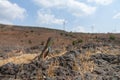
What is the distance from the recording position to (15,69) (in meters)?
10.2

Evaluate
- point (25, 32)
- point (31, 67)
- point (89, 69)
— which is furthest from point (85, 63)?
point (25, 32)

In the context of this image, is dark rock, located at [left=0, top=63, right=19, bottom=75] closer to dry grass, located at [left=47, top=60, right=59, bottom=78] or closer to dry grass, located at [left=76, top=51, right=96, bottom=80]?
dry grass, located at [left=47, top=60, right=59, bottom=78]

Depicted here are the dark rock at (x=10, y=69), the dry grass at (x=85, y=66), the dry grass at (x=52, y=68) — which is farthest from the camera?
the dark rock at (x=10, y=69)

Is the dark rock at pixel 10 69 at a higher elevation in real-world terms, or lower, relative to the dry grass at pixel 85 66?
lower

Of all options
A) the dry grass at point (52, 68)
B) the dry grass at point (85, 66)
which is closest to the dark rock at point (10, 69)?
the dry grass at point (52, 68)

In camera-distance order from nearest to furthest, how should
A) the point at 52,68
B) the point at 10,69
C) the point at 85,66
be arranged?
the point at 52,68, the point at 85,66, the point at 10,69

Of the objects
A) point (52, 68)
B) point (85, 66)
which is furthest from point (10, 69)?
point (85, 66)

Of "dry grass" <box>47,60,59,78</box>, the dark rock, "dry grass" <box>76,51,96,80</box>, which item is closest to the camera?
"dry grass" <box>47,60,59,78</box>

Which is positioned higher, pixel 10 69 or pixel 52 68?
pixel 52 68

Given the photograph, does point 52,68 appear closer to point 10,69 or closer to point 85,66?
point 85,66

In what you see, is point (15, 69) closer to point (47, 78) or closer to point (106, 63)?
point (47, 78)

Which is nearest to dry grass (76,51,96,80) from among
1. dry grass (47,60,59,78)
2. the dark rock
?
dry grass (47,60,59,78)

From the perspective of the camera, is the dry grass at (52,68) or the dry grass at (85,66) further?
the dry grass at (85,66)

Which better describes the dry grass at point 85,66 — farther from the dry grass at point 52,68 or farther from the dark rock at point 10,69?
the dark rock at point 10,69
